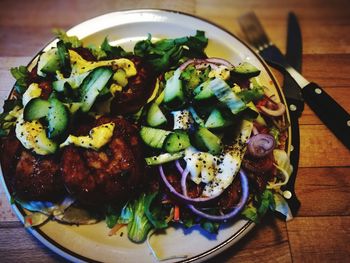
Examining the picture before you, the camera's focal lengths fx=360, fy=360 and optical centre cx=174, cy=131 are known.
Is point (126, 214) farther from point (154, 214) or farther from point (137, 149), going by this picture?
point (137, 149)

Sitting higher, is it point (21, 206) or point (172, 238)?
point (21, 206)

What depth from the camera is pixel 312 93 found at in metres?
2.81

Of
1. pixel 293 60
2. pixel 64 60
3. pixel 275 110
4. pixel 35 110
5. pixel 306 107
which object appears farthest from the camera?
pixel 293 60

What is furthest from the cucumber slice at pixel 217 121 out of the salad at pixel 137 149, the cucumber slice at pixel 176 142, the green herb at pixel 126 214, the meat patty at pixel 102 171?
the green herb at pixel 126 214

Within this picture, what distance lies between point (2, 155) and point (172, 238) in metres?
1.25

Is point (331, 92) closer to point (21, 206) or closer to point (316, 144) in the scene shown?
point (316, 144)

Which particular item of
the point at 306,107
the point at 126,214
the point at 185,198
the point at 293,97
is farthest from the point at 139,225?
the point at 306,107

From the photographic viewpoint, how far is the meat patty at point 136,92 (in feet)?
8.18

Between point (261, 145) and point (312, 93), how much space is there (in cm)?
81

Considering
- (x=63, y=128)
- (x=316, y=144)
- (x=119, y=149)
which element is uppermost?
(x=63, y=128)

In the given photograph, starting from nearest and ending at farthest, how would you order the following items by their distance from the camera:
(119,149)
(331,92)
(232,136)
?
1. (119,149)
2. (232,136)
3. (331,92)

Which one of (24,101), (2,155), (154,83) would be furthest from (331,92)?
(2,155)

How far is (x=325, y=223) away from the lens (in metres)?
2.45

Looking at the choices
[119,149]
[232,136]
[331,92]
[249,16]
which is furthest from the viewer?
[249,16]
